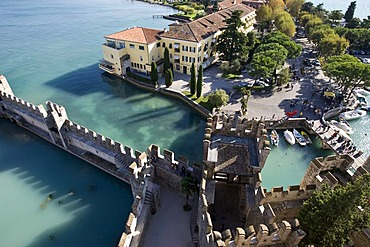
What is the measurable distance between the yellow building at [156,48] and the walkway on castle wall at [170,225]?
31.7 metres

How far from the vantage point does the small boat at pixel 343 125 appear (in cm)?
3744

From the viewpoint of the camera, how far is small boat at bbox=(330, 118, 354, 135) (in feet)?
123

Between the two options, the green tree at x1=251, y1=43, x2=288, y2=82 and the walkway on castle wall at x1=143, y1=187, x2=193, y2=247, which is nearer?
the walkway on castle wall at x1=143, y1=187, x2=193, y2=247

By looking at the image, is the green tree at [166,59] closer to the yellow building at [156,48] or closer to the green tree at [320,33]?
the yellow building at [156,48]

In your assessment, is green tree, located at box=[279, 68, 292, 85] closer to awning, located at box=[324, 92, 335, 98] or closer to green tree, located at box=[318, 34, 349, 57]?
awning, located at box=[324, 92, 335, 98]

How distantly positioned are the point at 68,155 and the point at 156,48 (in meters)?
27.4

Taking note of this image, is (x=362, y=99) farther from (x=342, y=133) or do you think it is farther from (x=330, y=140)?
(x=330, y=140)

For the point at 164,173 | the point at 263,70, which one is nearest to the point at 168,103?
the point at 263,70

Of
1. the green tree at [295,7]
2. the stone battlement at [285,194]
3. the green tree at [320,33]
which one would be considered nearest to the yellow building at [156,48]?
the green tree at [320,33]

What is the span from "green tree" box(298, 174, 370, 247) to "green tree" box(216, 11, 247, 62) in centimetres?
4028

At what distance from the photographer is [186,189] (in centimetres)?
2291

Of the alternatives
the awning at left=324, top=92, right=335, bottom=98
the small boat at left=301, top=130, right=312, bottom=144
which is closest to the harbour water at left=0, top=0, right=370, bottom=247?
the small boat at left=301, top=130, right=312, bottom=144

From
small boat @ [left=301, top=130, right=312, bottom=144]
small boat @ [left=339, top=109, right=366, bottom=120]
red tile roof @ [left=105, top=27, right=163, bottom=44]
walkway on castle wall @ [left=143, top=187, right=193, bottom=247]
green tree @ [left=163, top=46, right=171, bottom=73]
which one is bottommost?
small boat @ [left=301, top=130, right=312, bottom=144]

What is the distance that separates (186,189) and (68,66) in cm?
4875
